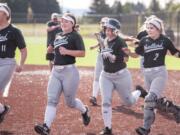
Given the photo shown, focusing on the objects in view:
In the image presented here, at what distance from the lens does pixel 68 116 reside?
10367 mm

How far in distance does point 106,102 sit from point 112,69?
0.59 m

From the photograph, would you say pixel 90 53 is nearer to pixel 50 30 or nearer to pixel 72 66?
pixel 50 30

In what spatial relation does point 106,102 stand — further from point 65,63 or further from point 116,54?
point 65,63

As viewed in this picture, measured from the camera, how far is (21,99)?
1249cm

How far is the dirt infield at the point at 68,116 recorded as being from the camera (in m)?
9.03

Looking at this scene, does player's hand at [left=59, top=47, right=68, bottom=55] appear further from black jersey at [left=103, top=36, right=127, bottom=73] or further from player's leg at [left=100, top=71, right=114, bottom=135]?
player's leg at [left=100, top=71, right=114, bottom=135]

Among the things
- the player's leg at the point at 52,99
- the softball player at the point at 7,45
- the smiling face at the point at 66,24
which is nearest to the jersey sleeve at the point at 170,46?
the smiling face at the point at 66,24

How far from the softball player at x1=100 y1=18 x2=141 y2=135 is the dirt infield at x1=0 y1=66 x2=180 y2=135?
0.58 metres

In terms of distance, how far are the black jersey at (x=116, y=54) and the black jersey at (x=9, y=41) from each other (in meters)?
1.54

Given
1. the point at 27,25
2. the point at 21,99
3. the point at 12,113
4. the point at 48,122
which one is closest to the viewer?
the point at 48,122

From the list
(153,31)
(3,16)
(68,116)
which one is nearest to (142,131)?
(153,31)

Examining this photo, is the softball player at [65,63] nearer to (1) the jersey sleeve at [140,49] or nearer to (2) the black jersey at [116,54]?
(2) the black jersey at [116,54]

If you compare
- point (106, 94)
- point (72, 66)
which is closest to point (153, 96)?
point (106, 94)

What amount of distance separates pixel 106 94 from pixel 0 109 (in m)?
1.99
